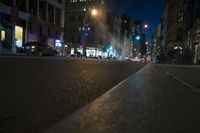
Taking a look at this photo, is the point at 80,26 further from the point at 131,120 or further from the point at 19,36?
the point at 131,120

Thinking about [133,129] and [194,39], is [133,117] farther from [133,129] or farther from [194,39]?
[194,39]

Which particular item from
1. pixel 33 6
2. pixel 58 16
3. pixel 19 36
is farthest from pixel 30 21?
pixel 58 16

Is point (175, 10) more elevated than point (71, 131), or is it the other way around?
point (175, 10)

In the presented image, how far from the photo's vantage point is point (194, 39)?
4897cm

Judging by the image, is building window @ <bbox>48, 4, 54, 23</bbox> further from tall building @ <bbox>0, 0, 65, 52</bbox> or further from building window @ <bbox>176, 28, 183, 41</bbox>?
building window @ <bbox>176, 28, 183, 41</bbox>

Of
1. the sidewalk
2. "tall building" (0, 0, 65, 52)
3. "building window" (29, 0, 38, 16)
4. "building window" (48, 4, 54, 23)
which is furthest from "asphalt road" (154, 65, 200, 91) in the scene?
"building window" (48, 4, 54, 23)

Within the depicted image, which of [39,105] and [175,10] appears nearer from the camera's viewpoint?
[39,105]

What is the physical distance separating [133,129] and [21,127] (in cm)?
61

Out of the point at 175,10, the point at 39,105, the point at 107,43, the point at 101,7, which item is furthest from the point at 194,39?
the point at 107,43

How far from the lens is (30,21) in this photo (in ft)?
164

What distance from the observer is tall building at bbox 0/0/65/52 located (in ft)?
139

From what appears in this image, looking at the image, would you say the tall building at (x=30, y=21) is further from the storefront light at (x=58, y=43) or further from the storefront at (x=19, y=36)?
the storefront light at (x=58, y=43)

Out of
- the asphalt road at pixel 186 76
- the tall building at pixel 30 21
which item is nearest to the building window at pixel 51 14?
the tall building at pixel 30 21

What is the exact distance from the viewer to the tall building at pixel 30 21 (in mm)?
42447
